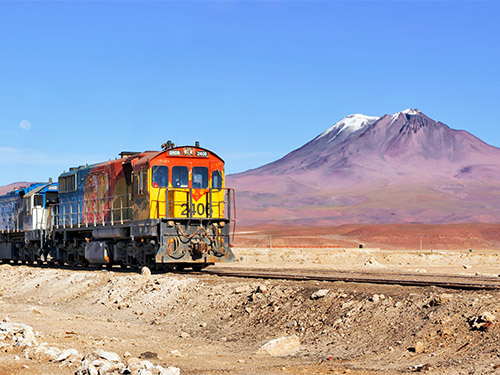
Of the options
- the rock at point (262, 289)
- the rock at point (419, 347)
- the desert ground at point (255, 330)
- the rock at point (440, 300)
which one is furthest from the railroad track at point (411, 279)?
the rock at point (419, 347)

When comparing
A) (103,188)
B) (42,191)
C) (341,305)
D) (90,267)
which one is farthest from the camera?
(42,191)

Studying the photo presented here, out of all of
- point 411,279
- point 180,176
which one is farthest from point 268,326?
point 180,176

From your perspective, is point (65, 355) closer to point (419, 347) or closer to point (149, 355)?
point (149, 355)

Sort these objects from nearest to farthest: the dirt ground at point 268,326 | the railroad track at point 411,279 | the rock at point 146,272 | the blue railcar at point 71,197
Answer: the dirt ground at point 268,326
the railroad track at point 411,279
the rock at point 146,272
the blue railcar at point 71,197

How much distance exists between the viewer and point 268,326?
16125 mm

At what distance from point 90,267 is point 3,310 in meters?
9.88

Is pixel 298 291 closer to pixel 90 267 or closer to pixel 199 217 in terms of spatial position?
pixel 199 217

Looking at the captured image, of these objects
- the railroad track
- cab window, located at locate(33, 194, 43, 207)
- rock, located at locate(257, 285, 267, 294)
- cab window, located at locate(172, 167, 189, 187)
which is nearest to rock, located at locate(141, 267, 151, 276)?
the railroad track

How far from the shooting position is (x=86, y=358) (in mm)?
11914

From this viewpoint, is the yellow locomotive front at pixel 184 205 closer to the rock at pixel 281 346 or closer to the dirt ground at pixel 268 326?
the dirt ground at pixel 268 326

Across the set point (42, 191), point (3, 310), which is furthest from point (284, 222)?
point (3, 310)

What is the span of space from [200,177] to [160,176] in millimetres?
1577

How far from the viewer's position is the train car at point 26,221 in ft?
112

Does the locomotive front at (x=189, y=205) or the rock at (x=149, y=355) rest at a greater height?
the locomotive front at (x=189, y=205)
